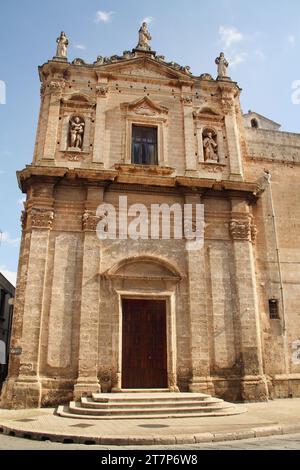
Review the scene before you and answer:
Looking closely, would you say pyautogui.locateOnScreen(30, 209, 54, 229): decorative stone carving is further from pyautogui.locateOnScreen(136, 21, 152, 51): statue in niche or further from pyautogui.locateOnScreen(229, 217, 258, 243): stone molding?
pyautogui.locateOnScreen(136, 21, 152, 51): statue in niche

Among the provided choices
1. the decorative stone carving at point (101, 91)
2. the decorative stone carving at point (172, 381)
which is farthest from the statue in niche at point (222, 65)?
the decorative stone carving at point (172, 381)

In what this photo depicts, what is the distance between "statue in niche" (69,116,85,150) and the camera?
15281 millimetres

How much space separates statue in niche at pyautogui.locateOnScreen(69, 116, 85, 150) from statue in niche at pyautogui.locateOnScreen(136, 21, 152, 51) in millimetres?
5060

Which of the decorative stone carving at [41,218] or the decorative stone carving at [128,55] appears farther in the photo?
the decorative stone carving at [128,55]

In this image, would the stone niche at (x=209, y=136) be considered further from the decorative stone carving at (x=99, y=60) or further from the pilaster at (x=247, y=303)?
the decorative stone carving at (x=99, y=60)

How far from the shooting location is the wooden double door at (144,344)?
12641 millimetres

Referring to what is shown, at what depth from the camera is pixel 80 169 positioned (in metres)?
14.0

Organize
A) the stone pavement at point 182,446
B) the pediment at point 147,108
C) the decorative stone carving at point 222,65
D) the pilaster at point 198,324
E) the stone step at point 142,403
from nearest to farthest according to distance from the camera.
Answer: the stone pavement at point 182,446, the stone step at point 142,403, the pilaster at point 198,324, the pediment at point 147,108, the decorative stone carving at point 222,65

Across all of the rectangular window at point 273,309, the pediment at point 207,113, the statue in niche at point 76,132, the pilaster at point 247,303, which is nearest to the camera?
the pilaster at point 247,303

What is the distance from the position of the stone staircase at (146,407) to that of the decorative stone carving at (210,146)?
9.22 metres

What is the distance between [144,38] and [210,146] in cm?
649

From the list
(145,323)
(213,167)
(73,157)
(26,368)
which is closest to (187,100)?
(213,167)

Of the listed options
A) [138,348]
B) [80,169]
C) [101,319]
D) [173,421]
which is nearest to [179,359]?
[138,348]

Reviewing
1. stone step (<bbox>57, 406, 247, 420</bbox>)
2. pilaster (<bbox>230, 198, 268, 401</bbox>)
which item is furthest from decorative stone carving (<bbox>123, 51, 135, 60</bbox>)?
stone step (<bbox>57, 406, 247, 420</bbox>)
